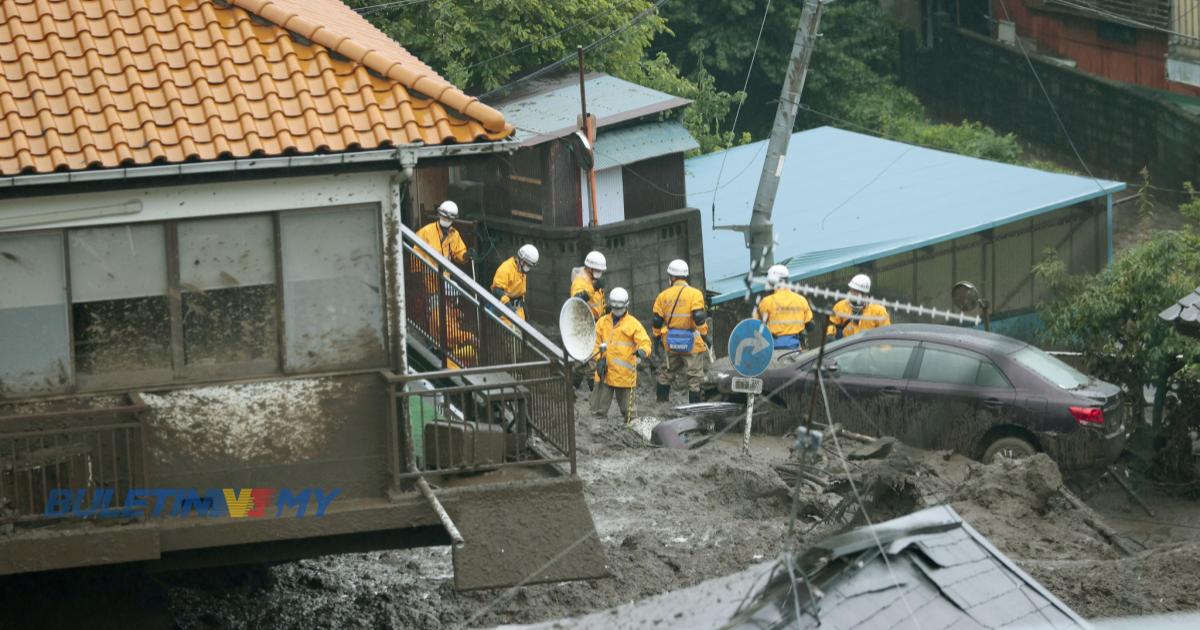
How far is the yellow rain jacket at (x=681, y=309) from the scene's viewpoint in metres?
17.7

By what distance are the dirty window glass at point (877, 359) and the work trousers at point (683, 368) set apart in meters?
2.62

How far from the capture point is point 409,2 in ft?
76.4

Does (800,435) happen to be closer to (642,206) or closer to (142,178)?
(142,178)

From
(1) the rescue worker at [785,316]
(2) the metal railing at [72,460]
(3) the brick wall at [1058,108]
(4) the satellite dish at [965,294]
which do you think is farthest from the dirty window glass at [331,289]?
(3) the brick wall at [1058,108]

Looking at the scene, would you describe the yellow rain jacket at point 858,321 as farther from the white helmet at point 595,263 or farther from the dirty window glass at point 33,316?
the dirty window glass at point 33,316

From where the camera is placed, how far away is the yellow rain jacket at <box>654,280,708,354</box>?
1773 centimetres

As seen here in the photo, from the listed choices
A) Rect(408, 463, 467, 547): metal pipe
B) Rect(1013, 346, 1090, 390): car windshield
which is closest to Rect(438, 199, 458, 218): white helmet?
Rect(1013, 346, 1090, 390): car windshield

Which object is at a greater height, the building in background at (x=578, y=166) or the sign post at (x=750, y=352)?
the building in background at (x=578, y=166)

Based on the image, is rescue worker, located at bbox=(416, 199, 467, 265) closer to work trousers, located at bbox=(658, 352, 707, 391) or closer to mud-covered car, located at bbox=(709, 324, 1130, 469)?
work trousers, located at bbox=(658, 352, 707, 391)

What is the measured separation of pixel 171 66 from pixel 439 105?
5.87 feet

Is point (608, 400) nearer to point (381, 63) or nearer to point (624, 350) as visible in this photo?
point (624, 350)

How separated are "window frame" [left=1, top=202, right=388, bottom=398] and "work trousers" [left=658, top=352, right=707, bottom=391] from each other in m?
7.54

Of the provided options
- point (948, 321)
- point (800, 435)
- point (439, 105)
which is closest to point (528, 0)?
point (948, 321)

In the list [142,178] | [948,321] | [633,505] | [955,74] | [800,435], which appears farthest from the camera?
[955,74]
